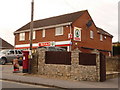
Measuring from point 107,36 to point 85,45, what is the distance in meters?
9.85

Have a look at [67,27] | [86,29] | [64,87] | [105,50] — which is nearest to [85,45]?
[86,29]

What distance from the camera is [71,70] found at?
14852 millimetres

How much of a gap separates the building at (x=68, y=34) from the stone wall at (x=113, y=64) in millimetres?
7702

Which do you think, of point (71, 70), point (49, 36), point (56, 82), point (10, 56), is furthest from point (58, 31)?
point (56, 82)

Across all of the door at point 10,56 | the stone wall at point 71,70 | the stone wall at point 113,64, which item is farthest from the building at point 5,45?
the stone wall at point 71,70

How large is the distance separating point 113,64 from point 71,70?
1032cm

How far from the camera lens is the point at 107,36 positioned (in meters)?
41.2

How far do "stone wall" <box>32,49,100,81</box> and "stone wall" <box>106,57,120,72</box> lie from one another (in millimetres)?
8355

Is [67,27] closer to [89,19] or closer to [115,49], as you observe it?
[89,19]

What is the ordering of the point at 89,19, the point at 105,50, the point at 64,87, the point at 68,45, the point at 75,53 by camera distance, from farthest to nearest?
the point at 105,50, the point at 89,19, the point at 68,45, the point at 75,53, the point at 64,87

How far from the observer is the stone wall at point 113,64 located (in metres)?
23.3

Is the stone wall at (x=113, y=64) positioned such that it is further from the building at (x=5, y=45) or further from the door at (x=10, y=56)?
the building at (x=5, y=45)

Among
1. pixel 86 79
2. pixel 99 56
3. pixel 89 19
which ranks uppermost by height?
pixel 89 19

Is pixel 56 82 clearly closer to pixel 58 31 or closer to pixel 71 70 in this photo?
pixel 71 70
